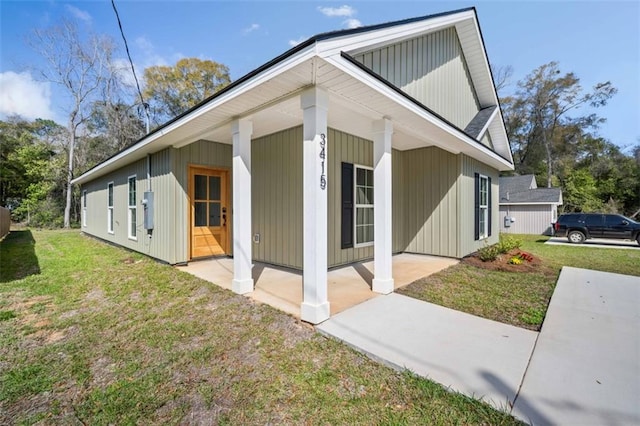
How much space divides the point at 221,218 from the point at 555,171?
29.4 m

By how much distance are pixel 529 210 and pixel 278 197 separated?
52.0ft

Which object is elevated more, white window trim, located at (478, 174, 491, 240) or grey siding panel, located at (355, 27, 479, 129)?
grey siding panel, located at (355, 27, 479, 129)

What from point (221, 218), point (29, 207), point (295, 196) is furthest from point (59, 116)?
point (295, 196)

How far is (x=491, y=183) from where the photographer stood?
889 centimetres

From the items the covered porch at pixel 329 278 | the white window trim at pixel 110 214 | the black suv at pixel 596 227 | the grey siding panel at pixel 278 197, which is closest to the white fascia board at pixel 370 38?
the grey siding panel at pixel 278 197

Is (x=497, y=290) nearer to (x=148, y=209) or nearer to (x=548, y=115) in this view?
(x=148, y=209)

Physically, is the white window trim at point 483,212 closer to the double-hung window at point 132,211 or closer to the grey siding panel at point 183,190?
the grey siding panel at point 183,190

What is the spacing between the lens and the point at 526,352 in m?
2.53

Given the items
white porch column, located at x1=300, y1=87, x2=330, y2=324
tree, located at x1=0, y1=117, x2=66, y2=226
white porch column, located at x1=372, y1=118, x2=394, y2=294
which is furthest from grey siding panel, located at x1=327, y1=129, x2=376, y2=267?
tree, located at x1=0, y1=117, x2=66, y2=226

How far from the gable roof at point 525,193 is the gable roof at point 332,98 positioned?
11430 millimetres

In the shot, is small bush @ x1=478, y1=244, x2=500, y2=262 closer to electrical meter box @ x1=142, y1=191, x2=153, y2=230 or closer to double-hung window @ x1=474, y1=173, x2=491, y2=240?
double-hung window @ x1=474, y1=173, x2=491, y2=240

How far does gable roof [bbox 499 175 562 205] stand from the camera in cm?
1517

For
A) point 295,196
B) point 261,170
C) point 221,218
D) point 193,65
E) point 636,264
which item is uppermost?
point 193,65

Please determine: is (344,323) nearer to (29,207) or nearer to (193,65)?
(29,207)
